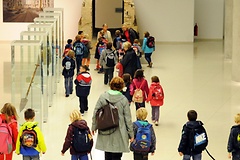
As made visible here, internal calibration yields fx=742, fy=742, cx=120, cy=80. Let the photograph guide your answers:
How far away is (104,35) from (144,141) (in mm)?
15869

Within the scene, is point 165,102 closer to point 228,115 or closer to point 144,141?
point 228,115

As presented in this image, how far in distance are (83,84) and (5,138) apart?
645 cm

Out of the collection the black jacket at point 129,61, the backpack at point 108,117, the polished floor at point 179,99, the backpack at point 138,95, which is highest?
the black jacket at point 129,61

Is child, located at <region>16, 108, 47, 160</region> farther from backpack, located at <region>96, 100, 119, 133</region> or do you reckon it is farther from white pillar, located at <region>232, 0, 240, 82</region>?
white pillar, located at <region>232, 0, 240, 82</region>

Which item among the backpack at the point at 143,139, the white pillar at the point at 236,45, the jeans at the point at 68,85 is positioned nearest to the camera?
the backpack at the point at 143,139

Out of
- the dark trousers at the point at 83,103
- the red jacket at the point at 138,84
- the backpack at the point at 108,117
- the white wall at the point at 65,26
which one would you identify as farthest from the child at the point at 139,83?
the white wall at the point at 65,26

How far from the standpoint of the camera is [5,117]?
45.3 feet

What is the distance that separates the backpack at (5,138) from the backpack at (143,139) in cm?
226

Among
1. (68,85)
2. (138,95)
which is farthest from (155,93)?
(68,85)

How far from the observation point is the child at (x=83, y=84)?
1969 centimetres

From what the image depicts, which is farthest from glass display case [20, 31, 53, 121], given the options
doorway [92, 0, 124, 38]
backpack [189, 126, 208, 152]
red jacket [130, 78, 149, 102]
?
doorway [92, 0, 124, 38]

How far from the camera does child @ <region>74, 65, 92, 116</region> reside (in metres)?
19.7

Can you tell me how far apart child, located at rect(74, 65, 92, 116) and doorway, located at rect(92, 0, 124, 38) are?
2157cm

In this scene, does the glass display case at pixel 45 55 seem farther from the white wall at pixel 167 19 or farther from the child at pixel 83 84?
the white wall at pixel 167 19
